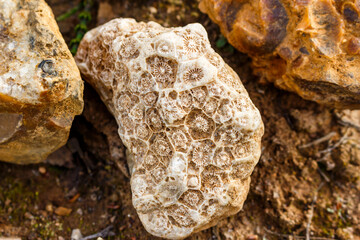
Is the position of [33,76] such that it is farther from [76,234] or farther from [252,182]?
[252,182]

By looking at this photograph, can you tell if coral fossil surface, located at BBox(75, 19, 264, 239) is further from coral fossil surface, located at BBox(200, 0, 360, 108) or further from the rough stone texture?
coral fossil surface, located at BBox(200, 0, 360, 108)

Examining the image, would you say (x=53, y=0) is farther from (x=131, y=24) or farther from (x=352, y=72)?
(x=352, y=72)

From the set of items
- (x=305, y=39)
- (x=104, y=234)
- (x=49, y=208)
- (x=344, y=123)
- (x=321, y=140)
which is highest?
(x=305, y=39)

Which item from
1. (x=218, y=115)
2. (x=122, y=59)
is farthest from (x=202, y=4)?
(x=218, y=115)

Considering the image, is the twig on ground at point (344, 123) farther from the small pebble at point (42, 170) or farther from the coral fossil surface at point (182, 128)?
the small pebble at point (42, 170)

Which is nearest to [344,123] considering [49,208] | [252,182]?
[252,182]

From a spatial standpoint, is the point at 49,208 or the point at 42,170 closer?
the point at 49,208

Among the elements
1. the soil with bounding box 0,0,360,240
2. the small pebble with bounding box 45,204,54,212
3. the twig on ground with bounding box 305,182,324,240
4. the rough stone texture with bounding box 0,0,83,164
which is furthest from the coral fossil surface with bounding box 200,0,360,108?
the small pebble with bounding box 45,204,54,212

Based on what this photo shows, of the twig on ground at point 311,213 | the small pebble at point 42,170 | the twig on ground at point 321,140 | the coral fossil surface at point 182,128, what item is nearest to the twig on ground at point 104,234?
the coral fossil surface at point 182,128
